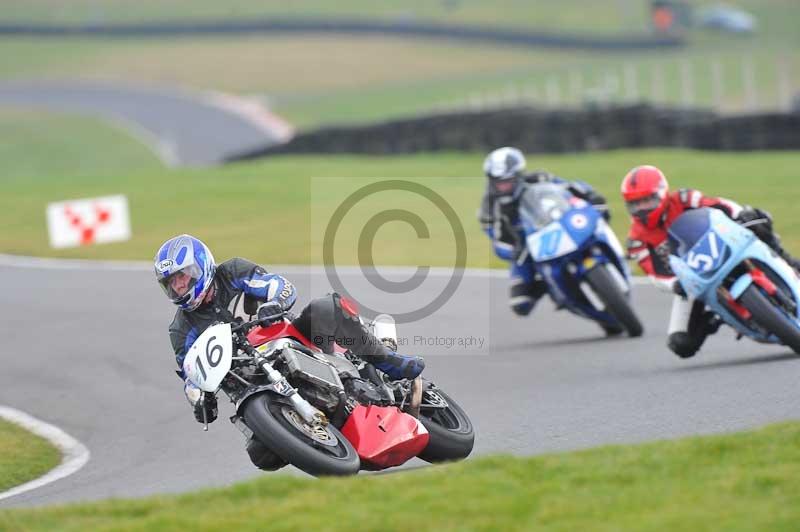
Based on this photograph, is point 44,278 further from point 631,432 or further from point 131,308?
point 631,432

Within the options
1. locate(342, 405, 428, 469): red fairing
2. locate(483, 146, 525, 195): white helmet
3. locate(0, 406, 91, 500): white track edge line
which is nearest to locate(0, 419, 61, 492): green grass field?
locate(0, 406, 91, 500): white track edge line

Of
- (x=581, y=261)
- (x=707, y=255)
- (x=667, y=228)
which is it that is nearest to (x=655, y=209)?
(x=667, y=228)

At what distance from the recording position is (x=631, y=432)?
24.1 ft

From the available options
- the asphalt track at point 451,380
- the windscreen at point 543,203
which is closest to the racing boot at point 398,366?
the asphalt track at point 451,380

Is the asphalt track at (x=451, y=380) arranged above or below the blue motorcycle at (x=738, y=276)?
below

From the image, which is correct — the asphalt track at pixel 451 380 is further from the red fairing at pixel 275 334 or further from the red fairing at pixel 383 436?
the red fairing at pixel 275 334

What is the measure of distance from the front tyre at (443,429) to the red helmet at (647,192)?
2615mm

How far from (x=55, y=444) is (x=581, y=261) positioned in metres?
4.44

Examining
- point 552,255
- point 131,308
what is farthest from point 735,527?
point 131,308

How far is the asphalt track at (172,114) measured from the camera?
131 feet

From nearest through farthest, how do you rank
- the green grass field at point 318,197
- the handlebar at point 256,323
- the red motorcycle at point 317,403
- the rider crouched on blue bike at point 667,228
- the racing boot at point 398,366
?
1. the red motorcycle at point 317,403
2. the handlebar at point 256,323
3. the racing boot at point 398,366
4. the rider crouched on blue bike at point 667,228
5. the green grass field at point 318,197

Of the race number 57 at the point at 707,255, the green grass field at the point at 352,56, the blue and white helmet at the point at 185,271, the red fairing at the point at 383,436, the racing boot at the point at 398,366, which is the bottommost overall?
the green grass field at the point at 352,56

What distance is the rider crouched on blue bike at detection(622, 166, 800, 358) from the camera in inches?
361

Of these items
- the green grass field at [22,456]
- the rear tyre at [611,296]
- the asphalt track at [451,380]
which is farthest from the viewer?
the rear tyre at [611,296]
